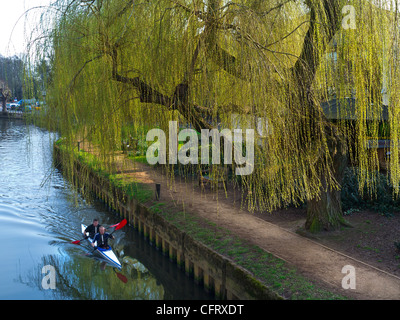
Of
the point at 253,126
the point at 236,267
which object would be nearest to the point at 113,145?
the point at 253,126

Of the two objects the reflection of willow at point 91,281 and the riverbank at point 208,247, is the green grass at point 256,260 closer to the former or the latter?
the riverbank at point 208,247

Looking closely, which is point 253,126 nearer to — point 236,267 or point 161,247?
point 236,267

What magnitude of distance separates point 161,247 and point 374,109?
6931 millimetres

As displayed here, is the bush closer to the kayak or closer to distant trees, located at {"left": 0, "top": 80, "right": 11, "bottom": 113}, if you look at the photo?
the kayak

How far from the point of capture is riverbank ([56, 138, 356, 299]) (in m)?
5.59

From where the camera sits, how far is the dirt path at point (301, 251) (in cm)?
548

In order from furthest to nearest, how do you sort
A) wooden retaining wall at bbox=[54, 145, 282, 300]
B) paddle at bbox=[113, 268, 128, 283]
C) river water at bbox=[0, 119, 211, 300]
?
1. paddle at bbox=[113, 268, 128, 283]
2. river water at bbox=[0, 119, 211, 300]
3. wooden retaining wall at bbox=[54, 145, 282, 300]

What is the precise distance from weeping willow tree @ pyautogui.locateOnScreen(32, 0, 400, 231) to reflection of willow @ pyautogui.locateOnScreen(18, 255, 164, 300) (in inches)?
154

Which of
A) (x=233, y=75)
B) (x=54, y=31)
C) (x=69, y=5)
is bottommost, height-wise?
(x=233, y=75)

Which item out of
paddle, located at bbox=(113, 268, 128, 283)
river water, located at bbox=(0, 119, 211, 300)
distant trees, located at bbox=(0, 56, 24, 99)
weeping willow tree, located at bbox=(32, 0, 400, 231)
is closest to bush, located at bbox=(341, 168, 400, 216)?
weeping willow tree, located at bbox=(32, 0, 400, 231)

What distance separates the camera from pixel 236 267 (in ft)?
20.9

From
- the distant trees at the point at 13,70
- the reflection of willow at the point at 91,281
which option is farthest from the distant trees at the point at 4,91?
the reflection of willow at the point at 91,281

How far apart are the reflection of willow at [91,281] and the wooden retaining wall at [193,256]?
943mm

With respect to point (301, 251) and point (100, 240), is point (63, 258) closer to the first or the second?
point (100, 240)
